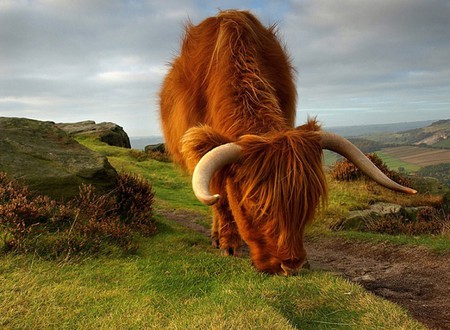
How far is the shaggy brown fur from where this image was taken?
4.25 meters

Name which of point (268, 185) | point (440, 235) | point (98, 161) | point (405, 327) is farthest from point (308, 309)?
point (440, 235)

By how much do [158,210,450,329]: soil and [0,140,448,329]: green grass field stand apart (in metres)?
0.86

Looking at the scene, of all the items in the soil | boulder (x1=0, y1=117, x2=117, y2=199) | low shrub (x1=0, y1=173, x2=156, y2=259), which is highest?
boulder (x1=0, y1=117, x2=117, y2=199)

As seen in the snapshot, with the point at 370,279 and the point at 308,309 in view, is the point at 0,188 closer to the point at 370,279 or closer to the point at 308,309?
the point at 308,309

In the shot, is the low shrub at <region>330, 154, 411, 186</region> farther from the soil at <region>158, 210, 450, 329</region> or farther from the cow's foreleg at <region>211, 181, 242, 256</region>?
the cow's foreleg at <region>211, 181, 242, 256</region>

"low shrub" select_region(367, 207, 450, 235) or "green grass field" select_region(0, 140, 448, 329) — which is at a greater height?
"green grass field" select_region(0, 140, 448, 329)

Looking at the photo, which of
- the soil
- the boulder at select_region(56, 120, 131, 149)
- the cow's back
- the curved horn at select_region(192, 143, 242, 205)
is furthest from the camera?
the boulder at select_region(56, 120, 131, 149)

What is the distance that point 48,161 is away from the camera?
688 cm

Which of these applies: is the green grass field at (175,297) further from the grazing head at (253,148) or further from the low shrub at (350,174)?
the low shrub at (350,174)

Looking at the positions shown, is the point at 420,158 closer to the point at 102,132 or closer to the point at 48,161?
the point at 102,132

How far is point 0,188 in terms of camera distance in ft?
18.3

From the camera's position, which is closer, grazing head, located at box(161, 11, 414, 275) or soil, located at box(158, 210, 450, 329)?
grazing head, located at box(161, 11, 414, 275)

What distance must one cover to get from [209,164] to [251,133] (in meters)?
0.92

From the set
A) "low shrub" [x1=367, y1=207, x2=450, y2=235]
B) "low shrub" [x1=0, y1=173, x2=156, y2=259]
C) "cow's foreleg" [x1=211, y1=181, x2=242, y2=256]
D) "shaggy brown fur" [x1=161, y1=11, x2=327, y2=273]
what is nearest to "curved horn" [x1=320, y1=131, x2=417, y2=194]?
"shaggy brown fur" [x1=161, y1=11, x2=327, y2=273]
